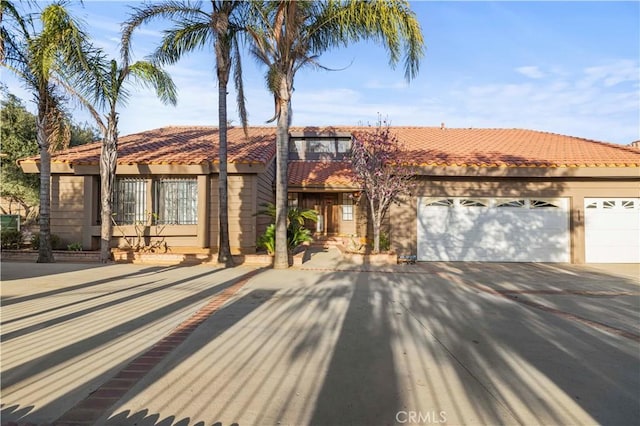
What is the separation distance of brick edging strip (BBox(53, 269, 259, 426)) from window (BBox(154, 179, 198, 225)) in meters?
7.26

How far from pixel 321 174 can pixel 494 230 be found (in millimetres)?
Result: 7340

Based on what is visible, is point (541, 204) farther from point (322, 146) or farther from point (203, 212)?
point (203, 212)

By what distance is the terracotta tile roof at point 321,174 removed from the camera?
1403cm

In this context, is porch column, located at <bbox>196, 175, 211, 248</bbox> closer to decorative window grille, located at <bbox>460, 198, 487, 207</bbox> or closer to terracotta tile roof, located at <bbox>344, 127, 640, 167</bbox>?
terracotta tile roof, located at <bbox>344, 127, 640, 167</bbox>

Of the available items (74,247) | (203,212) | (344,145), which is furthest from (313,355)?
(344,145)

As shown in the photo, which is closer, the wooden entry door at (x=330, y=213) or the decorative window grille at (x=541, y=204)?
the decorative window grille at (x=541, y=204)

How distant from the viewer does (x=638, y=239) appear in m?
10.9

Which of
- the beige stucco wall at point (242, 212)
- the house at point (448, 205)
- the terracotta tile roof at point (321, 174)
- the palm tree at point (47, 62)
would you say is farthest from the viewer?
the terracotta tile roof at point (321, 174)

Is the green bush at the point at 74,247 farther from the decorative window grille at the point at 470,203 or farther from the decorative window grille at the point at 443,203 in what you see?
the decorative window grille at the point at 470,203

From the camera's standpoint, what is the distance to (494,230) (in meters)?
11.2

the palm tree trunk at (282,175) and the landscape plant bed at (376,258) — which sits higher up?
the palm tree trunk at (282,175)

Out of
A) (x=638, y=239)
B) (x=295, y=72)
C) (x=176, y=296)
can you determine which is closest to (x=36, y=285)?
(x=176, y=296)

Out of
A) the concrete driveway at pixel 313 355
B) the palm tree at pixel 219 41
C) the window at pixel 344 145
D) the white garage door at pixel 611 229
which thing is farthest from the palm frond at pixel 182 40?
the white garage door at pixel 611 229

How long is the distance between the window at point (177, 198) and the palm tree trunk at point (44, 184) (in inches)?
116
